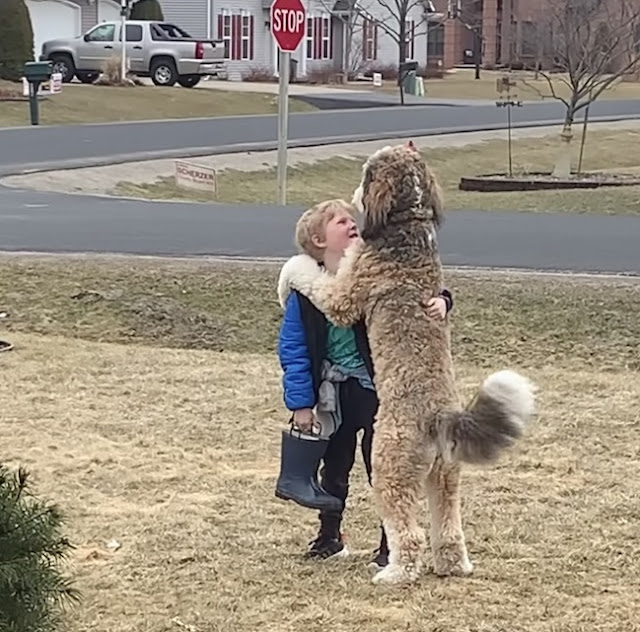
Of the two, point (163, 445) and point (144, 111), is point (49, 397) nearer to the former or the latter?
point (163, 445)

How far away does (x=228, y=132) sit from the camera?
104 feet

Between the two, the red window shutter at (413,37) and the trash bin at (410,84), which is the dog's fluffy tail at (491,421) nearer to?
the trash bin at (410,84)

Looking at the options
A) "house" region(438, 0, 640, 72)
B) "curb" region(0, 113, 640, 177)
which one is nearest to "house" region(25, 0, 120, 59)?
"house" region(438, 0, 640, 72)

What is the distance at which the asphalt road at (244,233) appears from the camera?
13.5 m

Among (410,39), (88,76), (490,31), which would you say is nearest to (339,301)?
(88,76)

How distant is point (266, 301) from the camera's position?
11078 mm

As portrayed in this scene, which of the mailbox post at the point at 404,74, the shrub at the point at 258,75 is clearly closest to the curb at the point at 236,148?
the mailbox post at the point at 404,74

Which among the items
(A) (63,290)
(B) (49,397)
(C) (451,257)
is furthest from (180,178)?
(B) (49,397)

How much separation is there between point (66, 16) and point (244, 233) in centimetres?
4036

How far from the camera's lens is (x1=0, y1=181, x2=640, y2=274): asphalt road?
44.4 ft

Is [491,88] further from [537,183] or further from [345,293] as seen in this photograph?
[345,293]

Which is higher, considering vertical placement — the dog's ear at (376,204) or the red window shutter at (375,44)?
the red window shutter at (375,44)

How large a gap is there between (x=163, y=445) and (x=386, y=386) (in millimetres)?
2531

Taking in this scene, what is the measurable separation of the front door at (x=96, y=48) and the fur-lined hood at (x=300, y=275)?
4118 centimetres
